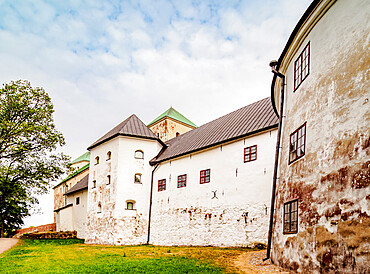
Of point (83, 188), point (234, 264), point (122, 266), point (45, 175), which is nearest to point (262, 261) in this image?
point (234, 264)

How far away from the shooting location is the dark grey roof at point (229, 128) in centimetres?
1688

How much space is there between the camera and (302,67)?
9.26 m

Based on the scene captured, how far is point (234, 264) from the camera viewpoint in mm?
9938

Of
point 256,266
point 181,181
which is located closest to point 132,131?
point 181,181

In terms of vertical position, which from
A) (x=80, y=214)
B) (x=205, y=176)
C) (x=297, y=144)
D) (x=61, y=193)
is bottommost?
(x=80, y=214)

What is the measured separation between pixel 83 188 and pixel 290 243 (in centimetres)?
2372

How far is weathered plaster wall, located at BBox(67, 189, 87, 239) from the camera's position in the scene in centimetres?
2777

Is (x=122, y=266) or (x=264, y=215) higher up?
(x=264, y=215)

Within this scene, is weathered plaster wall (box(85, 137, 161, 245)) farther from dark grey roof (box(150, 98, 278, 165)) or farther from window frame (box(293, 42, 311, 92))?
window frame (box(293, 42, 311, 92))

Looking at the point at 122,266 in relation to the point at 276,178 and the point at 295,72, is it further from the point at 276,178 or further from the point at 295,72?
the point at 295,72

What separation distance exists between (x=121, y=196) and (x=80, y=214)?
8551 mm

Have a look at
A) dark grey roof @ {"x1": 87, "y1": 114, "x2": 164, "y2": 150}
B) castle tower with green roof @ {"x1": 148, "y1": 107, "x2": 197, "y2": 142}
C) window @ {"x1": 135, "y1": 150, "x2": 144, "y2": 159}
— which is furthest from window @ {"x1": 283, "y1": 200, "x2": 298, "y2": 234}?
castle tower with green roof @ {"x1": 148, "y1": 107, "x2": 197, "y2": 142}

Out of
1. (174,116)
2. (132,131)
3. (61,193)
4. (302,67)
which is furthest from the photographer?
(61,193)

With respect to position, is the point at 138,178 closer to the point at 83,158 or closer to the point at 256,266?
the point at 256,266
